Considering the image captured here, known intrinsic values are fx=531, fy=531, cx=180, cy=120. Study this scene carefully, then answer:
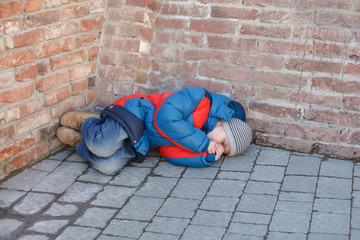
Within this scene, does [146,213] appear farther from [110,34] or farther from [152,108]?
[110,34]

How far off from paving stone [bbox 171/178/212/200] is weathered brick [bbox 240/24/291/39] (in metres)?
1.23

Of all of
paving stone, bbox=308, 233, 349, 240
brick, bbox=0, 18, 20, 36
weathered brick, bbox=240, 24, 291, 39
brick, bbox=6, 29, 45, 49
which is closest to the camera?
paving stone, bbox=308, 233, 349, 240

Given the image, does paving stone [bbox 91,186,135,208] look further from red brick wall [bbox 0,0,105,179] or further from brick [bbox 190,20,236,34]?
brick [bbox 190,20,236,34]

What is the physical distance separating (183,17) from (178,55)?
1.02 ft

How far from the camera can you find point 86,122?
4.04m

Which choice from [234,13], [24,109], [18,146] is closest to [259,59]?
[234,13]

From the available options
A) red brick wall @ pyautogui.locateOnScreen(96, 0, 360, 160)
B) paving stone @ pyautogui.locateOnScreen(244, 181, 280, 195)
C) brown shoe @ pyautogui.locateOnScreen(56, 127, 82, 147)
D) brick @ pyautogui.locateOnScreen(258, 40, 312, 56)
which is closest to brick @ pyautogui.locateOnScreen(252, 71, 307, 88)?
red brick wall @ pyautogui.locateOnScreen(96, 0, 360, 160)

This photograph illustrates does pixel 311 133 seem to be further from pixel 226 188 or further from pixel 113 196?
pixel 113 196

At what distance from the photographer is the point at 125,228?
316 centimetres

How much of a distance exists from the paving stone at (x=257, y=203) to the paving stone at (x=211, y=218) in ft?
0.45

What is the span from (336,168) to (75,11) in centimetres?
231

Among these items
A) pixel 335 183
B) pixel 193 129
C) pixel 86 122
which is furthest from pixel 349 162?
pixel 86 122

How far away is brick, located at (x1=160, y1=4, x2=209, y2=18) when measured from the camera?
424 centimetres

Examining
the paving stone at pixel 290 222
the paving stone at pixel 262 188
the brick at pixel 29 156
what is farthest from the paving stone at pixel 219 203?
the brick at pixel 29 156
